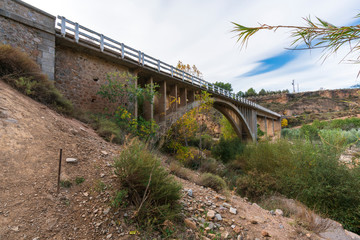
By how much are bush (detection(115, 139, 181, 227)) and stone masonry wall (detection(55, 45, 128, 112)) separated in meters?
6.45

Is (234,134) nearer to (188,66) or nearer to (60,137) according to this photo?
(188,66)

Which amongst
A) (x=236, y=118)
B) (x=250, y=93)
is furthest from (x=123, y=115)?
(x=250, y=93)

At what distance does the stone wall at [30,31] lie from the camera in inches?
219

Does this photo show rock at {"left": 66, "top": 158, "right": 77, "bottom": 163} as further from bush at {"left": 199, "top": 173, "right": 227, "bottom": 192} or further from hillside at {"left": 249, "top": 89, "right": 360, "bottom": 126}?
hillside at {"left": 249, "top": 89, "right": 360, "bottom": 126}

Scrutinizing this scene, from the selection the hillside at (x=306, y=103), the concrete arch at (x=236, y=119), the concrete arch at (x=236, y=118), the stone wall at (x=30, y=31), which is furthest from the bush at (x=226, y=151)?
the hillside at (x=306, y=103)

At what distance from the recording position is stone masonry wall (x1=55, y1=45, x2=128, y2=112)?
7055mm

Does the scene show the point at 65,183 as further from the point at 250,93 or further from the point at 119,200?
the point at 250,93

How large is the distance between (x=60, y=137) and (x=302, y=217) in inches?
217

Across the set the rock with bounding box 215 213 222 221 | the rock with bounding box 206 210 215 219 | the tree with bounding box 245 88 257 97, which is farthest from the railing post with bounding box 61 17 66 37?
the tree with bounding box 245 88 257 97

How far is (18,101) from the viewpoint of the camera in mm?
3941

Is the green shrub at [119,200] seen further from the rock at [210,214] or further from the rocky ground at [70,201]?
the rock at [210,214]

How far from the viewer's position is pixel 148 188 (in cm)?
238

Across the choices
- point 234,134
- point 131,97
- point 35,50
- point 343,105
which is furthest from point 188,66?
point 343,105

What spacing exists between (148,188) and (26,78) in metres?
5.51
